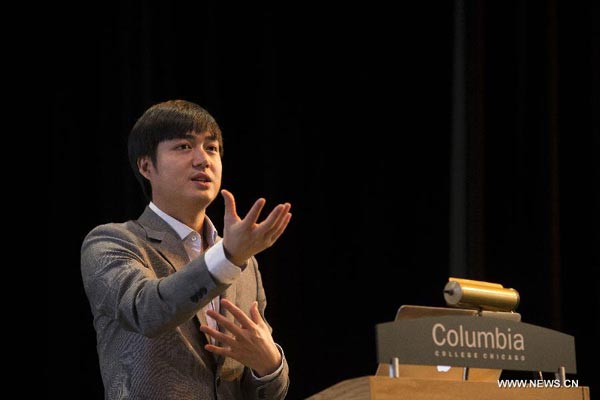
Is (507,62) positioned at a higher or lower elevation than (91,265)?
higher

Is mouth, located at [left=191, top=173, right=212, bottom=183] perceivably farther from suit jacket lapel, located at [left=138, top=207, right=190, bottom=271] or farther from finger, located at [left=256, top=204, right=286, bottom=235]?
finger, located at [left=256, top=204, right=286, bottom=235]

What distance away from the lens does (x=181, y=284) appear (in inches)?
70.0

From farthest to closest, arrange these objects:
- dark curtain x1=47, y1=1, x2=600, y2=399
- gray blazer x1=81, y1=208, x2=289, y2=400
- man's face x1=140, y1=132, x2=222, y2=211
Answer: dark curtain x1=47, y1=1, x2=600, y2=399, man's face x1=140, y1=132, x2=222, y2=211, gray blazer x1=81, y1=208, x2=289, y2=400

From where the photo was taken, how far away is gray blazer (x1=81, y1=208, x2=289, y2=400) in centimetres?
179

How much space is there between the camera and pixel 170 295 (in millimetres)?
1780

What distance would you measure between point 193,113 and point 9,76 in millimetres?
1121


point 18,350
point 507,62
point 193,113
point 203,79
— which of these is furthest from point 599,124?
point 18,350

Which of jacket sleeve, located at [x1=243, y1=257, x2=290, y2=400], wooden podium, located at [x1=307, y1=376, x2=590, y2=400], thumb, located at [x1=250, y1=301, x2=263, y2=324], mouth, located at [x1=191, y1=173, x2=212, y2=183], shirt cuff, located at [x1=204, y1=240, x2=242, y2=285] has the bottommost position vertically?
jacket sleeve, located at [x1=243, y1=257, x2=290, y2=400]

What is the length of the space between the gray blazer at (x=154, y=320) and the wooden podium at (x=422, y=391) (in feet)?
1.13

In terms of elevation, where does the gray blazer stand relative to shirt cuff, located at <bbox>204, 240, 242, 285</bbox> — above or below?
below

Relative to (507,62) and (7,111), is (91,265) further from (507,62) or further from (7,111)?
(507,62)

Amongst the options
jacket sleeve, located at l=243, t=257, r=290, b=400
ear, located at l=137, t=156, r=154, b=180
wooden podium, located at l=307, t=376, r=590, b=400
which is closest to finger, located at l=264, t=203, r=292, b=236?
wooden podium, located at l=307, t=376, r=590, b=400

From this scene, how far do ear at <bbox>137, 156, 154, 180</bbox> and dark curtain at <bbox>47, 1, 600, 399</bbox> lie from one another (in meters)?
0.88

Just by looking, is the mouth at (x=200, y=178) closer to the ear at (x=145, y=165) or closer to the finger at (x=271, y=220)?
the ear at (x=145, y=165)
